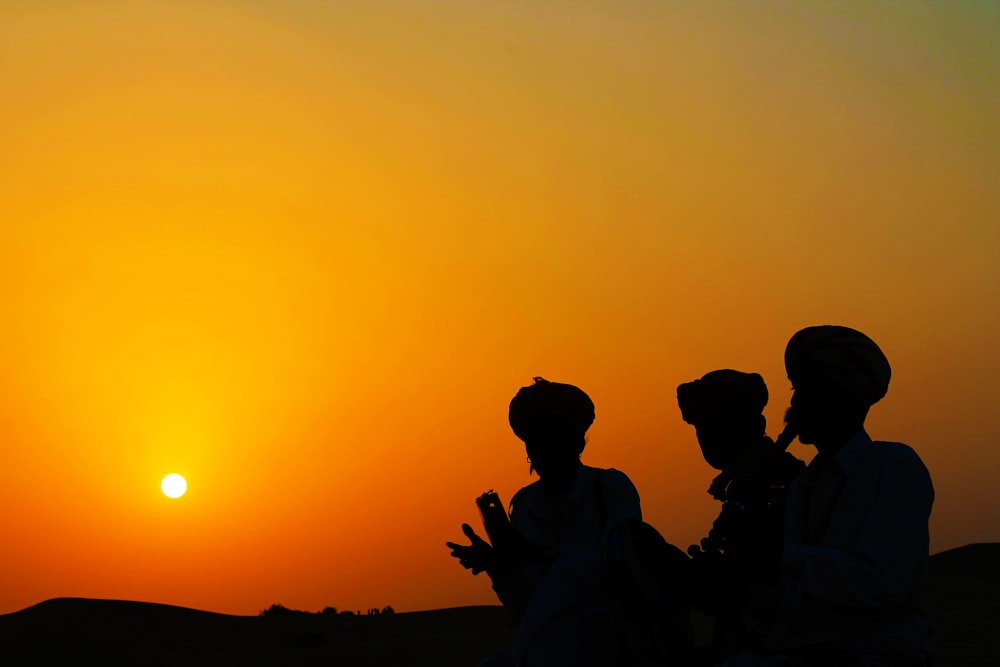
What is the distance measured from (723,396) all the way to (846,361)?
1673mm

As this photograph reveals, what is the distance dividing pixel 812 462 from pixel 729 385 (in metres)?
1.45

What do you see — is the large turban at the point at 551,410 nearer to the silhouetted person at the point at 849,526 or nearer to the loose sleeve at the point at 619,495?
the loose sleeve at the point at 619,495

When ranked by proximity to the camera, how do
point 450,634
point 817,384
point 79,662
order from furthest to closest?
point 79,662
point 450,634
point 817,384

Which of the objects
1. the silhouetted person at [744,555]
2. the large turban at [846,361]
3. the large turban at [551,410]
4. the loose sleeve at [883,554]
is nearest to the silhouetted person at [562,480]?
the large turban at [551,410]

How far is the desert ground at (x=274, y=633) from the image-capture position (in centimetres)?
2495

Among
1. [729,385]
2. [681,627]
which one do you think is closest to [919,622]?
[681,627]

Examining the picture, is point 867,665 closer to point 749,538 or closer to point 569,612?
point 749,538

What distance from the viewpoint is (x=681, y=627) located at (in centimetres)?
557

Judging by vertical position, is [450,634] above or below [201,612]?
below

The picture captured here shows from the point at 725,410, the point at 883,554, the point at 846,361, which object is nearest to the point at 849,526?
the point at 883,554

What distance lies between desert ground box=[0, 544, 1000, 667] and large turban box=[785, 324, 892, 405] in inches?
713

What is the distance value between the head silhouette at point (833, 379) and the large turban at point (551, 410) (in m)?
2.26

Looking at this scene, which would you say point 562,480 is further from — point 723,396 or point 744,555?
point 744,555

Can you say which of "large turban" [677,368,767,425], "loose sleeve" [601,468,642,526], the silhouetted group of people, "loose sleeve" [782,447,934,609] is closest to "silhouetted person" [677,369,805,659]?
the silhouetted group of people
